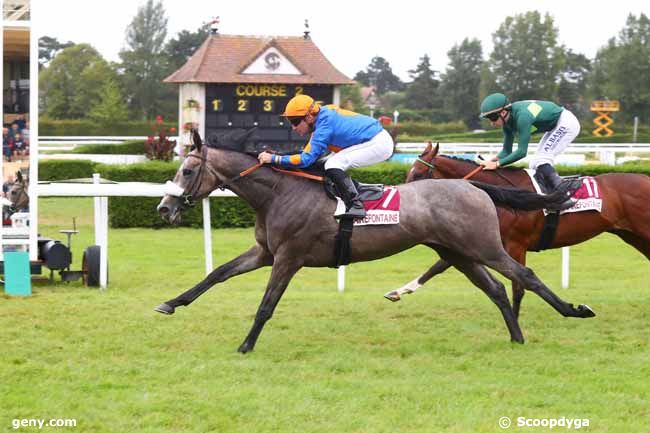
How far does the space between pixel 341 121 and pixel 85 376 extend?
225cm

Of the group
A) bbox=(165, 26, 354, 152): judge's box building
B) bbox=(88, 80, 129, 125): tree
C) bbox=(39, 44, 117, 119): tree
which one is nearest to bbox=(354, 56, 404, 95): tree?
bbox=(39, 44, 117, 119): tree

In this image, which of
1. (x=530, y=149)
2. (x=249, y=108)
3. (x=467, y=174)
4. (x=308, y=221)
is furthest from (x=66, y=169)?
(x=308, y=221)

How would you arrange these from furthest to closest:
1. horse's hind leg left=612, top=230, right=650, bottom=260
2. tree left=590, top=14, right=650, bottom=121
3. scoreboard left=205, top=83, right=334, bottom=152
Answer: tree left=590, top=14, right=650, bottom=121, scoreboard left=205, top=83, right=334, bottom=152, horse's hind leg left=612, top=230, right=650, bottom=260

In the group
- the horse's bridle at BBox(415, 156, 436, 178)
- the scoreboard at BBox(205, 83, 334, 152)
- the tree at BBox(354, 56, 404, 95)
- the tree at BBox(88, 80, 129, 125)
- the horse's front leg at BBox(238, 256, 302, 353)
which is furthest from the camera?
the tree at BBox(354, 56, 404, 95)

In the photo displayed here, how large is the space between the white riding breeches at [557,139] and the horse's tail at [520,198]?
0.60 metres

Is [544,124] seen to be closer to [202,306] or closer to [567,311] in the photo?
[567,311]

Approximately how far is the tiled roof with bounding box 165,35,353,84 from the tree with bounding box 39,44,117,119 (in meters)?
29.9

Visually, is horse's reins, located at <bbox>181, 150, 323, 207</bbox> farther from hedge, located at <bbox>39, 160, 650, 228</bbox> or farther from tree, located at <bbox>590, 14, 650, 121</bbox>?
tree, located at <bbox>590, 14, 650, 121</bbox>

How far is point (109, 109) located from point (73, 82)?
8749 mm

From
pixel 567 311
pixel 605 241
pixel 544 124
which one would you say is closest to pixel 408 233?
pixel 567 311

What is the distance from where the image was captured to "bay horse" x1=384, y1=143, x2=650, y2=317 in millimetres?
7668

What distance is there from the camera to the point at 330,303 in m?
8.73

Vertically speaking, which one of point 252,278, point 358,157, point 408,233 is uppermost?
point 358,157

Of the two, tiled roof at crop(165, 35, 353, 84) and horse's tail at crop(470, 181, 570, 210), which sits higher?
tiled roof at crop(165, 35, 353, 84)
